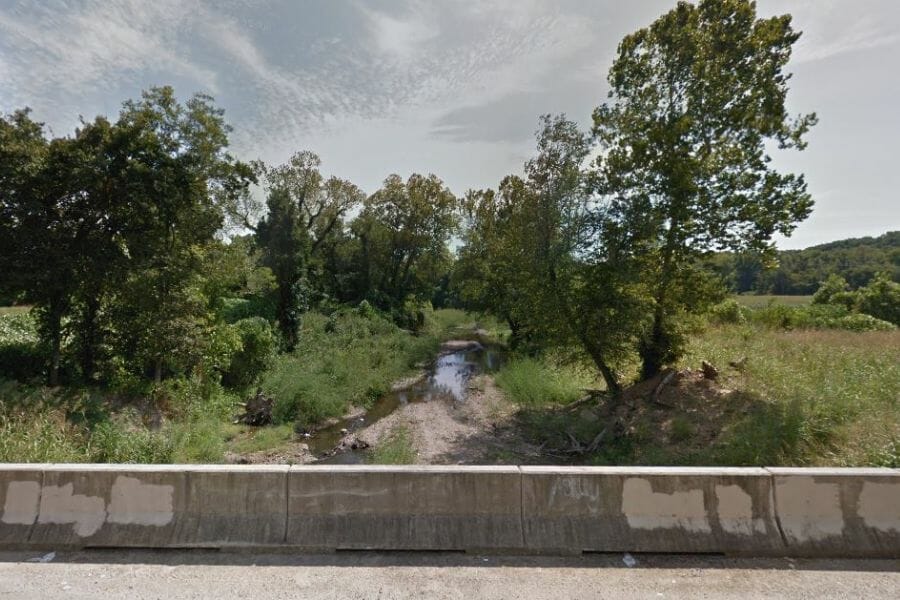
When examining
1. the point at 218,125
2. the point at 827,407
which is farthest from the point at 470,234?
the point at 827,407

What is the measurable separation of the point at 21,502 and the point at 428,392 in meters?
16.1

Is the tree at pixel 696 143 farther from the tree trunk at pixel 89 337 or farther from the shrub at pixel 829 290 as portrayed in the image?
the shrub at pixel 829 290

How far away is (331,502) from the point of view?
13.9ft

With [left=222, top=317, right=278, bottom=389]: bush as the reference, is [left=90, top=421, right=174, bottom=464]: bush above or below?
below

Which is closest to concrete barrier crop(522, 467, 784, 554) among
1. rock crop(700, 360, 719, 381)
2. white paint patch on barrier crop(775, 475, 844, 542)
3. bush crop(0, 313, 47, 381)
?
white paint patch on barrier crop(775, 475, 844, 542)

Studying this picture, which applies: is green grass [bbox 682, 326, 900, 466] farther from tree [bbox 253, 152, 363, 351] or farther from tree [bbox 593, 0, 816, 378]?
tree [bbox 253, 152, 363, 351]

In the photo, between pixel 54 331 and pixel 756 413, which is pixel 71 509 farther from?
pixel 756 413

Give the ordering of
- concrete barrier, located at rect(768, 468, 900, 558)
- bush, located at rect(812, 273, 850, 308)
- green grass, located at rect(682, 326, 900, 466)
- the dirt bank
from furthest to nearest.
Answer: bush, located at rect(812, 273, 850, 308)
the dirt bank
green grass, located at rect(682, 326, 900, 466)
concrete barrier, located at rect(768, 468, 900, 558)

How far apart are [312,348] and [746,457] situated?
20.4 meters

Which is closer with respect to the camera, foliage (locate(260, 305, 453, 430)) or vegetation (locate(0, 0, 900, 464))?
vegetation (locate(0, 0, 900, 464))

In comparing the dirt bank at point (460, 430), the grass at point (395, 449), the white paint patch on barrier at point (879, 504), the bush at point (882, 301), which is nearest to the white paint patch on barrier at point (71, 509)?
the white paint patch on barrier at point (879, 504)

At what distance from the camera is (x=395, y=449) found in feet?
39.2

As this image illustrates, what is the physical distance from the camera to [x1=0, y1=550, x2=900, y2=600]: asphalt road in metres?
3.52

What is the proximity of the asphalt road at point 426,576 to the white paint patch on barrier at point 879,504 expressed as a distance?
346 millimetres
